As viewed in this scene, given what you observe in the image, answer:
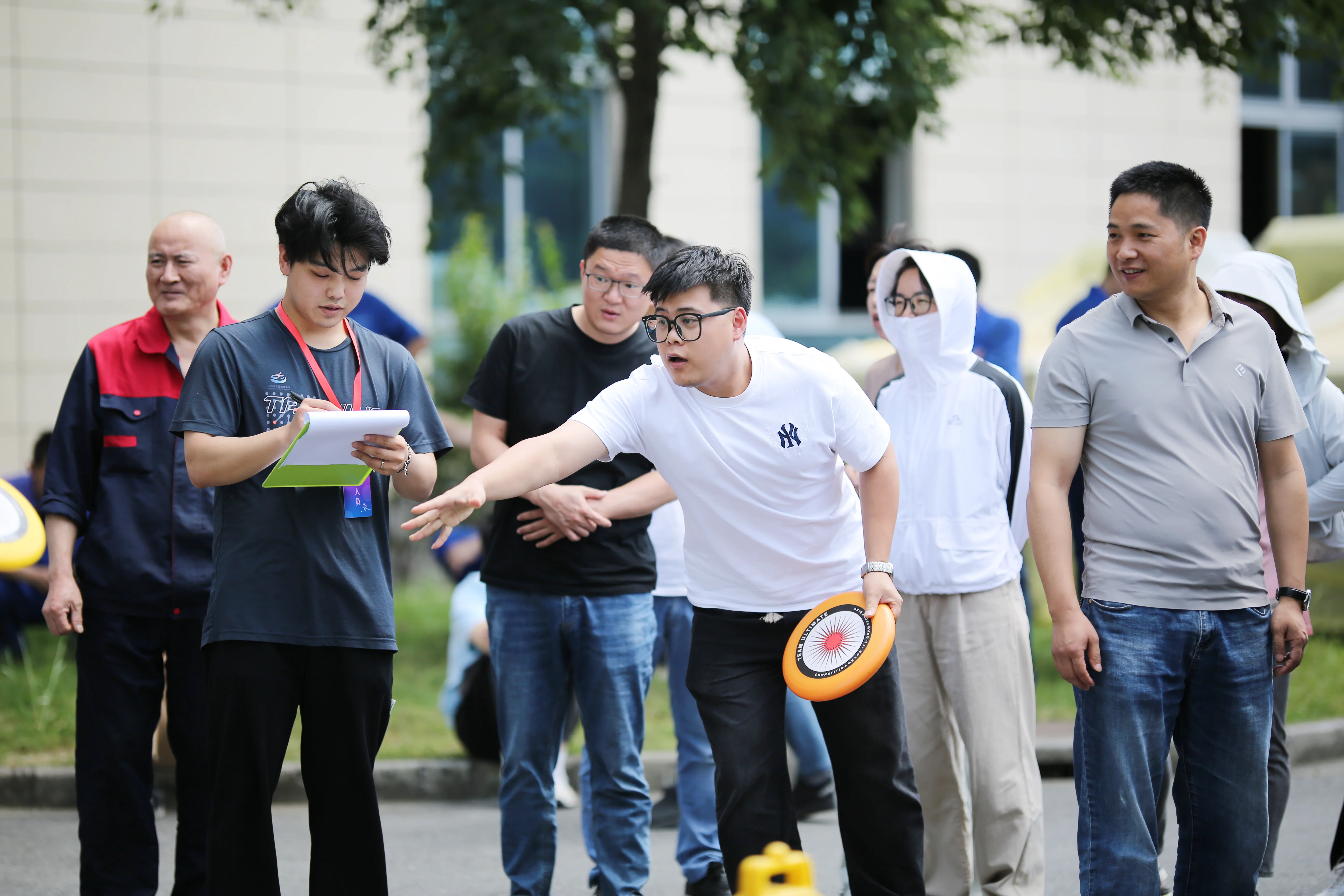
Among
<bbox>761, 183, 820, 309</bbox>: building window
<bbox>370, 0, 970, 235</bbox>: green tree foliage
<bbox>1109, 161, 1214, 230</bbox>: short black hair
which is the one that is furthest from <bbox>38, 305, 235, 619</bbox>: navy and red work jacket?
<bbox>761, 183, 820, 309</bbox>: building window

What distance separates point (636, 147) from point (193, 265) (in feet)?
16.4

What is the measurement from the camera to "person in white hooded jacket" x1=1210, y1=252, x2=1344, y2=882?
4297mm

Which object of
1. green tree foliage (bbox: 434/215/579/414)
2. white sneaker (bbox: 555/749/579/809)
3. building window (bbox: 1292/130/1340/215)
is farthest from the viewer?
building window (bbox: 1292/130/1340/215)

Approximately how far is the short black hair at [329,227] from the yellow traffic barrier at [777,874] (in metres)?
1.87

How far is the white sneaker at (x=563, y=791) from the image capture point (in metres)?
6.53

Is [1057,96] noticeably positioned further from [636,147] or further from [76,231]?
[76,231]

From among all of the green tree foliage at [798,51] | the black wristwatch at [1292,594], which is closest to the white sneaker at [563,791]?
the black wristwatch at [1292,594]

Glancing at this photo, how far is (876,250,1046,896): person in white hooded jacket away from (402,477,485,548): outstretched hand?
5.38 feet

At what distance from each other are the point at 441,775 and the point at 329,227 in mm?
4096

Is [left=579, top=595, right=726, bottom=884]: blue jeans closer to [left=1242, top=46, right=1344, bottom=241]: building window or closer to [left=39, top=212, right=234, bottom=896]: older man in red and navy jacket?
[left=39, top=212, right=234, bottom=896]: older man in red and navy jacket

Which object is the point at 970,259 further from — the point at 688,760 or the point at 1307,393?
the point at 688,760

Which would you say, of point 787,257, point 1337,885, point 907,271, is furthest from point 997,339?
point 787,257

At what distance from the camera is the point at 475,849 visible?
19.5 feet

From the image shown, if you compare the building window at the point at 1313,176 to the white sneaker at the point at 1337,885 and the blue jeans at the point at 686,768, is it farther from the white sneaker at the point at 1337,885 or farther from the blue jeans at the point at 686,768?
the white sneaker at the point at 1337,885
